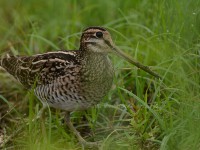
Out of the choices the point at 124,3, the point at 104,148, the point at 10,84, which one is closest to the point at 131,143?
the point at 104,148

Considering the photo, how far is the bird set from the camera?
5.70 meters

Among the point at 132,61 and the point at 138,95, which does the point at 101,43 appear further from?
the point at 138,95

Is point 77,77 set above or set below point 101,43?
below

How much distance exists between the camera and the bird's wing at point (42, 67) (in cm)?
584

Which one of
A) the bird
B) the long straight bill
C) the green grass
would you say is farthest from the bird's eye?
the green grass

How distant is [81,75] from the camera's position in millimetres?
5762

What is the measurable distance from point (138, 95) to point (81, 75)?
A: 54cm

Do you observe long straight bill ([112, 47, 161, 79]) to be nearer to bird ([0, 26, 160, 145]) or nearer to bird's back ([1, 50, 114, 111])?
bird ([0, 26, 160, 145])

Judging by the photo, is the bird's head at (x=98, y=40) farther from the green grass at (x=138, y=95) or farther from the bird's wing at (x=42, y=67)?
the green grass at (x=138, y=95)

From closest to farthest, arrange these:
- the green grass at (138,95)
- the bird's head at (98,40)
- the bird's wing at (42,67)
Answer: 1. the green grass at (138,95)
2. the bird's head at (98,40)
3. the bird's wing at (42,67)

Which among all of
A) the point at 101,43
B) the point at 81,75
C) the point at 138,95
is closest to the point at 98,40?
the point at 101,43


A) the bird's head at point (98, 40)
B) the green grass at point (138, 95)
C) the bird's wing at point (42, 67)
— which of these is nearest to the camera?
the green grass at point (138, 95)

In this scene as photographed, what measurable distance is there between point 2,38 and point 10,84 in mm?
980

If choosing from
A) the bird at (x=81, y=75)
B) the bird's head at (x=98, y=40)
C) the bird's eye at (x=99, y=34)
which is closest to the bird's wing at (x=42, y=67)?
the bird at (x=81, y=75)
